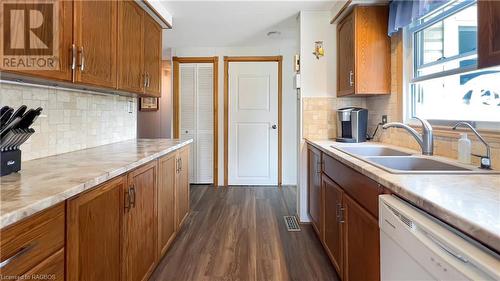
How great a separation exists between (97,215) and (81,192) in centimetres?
18

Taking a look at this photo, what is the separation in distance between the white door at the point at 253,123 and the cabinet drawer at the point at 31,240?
3.75 m

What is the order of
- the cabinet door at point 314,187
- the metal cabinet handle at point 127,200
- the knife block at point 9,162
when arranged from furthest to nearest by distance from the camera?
the cabinet door at point 314,187 → the metal cabinet handle at point 127,200 → the knife block at point 9,162

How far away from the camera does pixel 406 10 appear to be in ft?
6.93

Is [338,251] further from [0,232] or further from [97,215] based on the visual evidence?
[0,232]

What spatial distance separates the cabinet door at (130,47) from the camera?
202 centimetres

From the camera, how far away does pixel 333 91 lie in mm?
3018

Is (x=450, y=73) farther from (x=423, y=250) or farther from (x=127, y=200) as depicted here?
(x=127, y=200)

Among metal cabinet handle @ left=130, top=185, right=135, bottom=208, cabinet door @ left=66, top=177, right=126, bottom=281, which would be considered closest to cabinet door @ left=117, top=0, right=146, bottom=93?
metal cabinet handle @ left=130, top=185, right=135, bottom=208

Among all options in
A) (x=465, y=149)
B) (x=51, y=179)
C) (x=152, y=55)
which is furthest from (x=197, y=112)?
(x=465, y=149)

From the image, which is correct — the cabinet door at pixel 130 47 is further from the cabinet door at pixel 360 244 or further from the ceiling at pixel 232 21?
the cabinet door at pixel 360 244

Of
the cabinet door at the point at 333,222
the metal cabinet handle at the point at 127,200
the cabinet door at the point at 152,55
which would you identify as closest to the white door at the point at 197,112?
the cabinet door at the point at 152,55

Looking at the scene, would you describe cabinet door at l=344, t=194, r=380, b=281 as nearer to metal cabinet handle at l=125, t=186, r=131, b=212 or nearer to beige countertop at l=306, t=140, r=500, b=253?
beige countertop at l=306, t=140, r=500, b=253

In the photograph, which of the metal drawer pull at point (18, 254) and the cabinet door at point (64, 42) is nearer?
the metal drawer pull at point (18, 254)

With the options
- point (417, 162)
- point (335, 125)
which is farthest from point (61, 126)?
point (335, 125)
